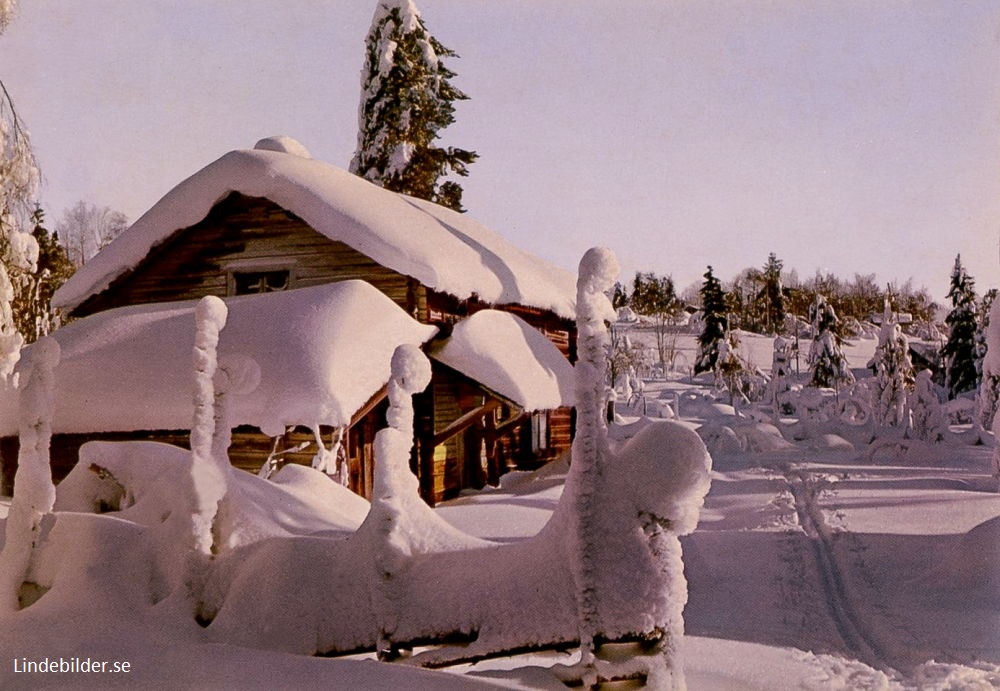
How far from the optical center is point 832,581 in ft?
27.7

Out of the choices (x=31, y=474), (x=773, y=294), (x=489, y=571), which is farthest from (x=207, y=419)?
(x=773, y=294)

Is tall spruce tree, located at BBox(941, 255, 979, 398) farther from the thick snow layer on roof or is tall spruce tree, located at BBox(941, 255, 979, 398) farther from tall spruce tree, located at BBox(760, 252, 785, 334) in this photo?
the thick snow layer on roof

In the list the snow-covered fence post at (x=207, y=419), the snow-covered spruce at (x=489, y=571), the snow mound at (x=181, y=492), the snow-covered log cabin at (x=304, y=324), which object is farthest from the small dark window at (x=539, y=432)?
the snow-covered spruce at (x=489, y=571)

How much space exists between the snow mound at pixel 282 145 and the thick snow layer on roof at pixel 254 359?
6521 mm

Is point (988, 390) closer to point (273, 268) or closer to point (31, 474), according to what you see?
point (273, 268)

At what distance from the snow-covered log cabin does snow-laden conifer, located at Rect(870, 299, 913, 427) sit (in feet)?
38.2

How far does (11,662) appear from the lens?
4086 millimetres

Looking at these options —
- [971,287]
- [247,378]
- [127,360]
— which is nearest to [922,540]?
[247,378]

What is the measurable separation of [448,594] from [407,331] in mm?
7819

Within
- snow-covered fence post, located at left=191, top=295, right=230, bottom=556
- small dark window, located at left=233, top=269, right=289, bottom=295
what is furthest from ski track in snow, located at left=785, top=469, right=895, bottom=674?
small dark window, located at left=233, top=269, right=289, bottom=295

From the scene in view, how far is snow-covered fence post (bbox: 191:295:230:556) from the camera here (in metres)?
5.09

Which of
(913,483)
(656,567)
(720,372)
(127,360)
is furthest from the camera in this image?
(720,372)

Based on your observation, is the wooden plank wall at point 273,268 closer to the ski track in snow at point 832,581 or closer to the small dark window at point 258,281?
the small dark window at point 258,281

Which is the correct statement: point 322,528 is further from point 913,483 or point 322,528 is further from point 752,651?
point 913,483
